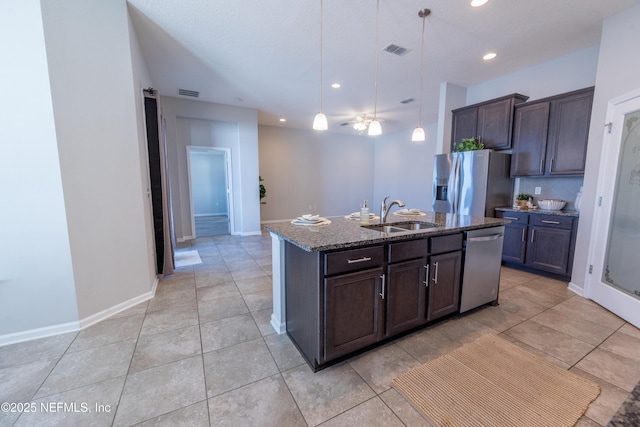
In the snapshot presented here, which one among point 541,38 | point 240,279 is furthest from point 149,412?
point 541,38

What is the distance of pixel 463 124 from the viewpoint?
14.1 ft

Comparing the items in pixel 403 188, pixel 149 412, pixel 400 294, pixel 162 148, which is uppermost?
pixel 162 148

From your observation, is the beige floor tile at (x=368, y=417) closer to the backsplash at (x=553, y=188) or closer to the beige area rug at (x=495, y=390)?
the beige area rug at (x=495, y=390)

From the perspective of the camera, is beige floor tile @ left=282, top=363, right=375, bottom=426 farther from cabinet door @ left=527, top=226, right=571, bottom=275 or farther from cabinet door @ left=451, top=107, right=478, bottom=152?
cabinet door @ left=451, top=107, right=478, bottom=152

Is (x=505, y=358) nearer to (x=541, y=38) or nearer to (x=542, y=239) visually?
(x=542, y=239)

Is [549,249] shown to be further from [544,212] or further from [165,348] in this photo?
[165,348]

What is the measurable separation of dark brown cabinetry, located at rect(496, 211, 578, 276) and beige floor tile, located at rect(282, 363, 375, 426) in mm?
3228

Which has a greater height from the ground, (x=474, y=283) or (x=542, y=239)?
(x=542, y=239)

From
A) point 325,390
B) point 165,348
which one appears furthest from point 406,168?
point 165,348

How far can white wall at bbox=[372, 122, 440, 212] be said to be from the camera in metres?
7.24

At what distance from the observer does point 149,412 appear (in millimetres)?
1438

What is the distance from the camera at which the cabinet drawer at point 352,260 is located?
1641 millimetres

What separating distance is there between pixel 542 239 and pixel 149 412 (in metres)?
4.43

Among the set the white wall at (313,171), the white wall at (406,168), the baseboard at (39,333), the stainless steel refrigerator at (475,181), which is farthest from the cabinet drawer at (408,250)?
the white wall at (313,171)
